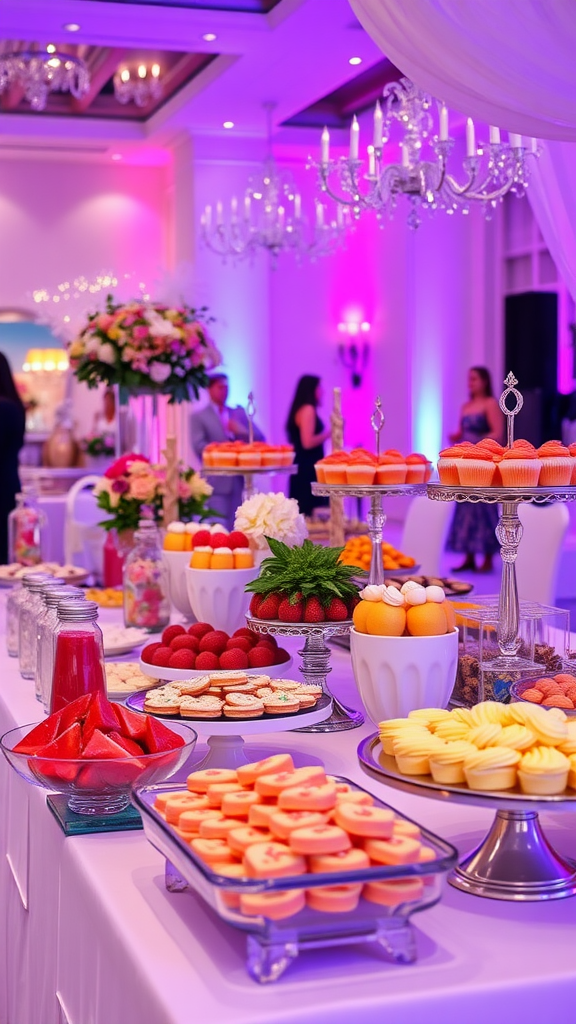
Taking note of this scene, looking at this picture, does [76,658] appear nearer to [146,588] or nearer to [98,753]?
[98,753]

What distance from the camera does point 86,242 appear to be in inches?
442

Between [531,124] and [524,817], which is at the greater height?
[531,124]

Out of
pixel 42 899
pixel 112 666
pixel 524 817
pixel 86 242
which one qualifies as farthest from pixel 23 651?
pixel 86 242

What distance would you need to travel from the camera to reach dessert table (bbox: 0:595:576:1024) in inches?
43.6

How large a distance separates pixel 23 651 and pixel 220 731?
973mm

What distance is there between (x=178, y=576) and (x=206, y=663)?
110 centimetres

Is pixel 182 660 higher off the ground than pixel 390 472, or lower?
lower

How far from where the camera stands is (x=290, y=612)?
2086 mm

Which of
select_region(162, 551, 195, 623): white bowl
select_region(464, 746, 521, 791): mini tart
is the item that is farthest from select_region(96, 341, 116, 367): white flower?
select_region(464, 746, 521, 791): mini tart

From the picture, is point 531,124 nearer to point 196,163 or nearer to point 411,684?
point 411,684

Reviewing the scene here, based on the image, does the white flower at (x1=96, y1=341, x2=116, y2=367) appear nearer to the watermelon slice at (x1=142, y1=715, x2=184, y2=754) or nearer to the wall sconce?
the watermelon slice at (x1=142, y1=715, x2=184, y2=754)

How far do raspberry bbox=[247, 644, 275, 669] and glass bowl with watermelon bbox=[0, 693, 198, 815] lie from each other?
1.21 feet

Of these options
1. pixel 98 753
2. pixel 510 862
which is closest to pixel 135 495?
pixel 98 753

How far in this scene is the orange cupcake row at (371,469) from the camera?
2.59m
